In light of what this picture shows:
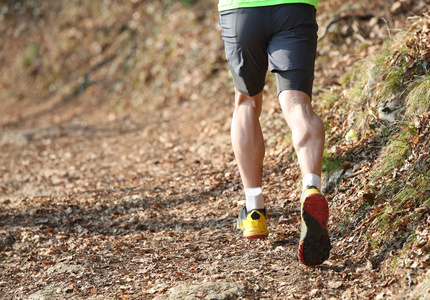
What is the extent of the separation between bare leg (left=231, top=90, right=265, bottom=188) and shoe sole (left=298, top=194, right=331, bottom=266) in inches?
27.2

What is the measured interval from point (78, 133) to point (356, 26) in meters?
4.82

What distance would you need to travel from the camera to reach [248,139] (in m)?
3.01

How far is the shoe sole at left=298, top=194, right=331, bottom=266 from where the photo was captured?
238cm

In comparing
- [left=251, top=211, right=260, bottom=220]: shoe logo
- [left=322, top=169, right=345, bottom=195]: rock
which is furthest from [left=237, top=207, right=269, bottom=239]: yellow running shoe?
[left=322, top=169, right=345, bottom=195]: rock

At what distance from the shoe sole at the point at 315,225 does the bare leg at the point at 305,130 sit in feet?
0.69

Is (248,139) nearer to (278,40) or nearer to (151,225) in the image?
(278,40)

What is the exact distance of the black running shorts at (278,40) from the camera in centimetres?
257

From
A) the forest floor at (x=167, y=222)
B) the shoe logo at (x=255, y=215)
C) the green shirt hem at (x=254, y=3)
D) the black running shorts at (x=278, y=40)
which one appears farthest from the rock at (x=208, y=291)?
the green shirt hem at (x=254, y=3)

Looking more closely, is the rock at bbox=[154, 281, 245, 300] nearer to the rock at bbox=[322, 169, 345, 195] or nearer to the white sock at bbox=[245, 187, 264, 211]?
the white sock at bbox=[245, 187, 264, 211]

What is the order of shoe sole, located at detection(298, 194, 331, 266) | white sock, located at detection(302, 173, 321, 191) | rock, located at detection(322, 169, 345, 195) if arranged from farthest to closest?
rock, located at detection(322, 169, 345, 195) → white sock, located at detection(302, 173, 321, 191) → shoe sole, located at detection(298, 194, 331, 266)

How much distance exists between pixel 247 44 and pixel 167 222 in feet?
5.88

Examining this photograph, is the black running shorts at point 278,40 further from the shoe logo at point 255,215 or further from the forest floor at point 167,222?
the forest floor at point 167,222

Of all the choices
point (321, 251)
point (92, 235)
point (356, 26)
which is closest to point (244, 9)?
point (321, 251)

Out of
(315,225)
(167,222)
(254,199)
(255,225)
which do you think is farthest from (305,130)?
(167,222)
